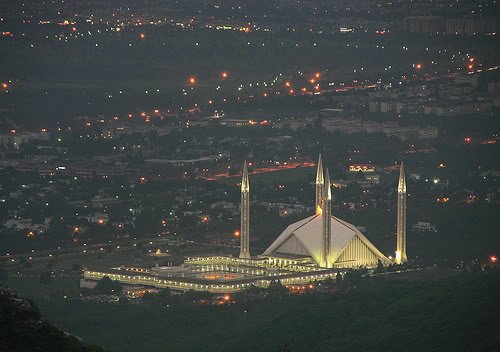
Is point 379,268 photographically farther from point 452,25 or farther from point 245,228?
point 452,25

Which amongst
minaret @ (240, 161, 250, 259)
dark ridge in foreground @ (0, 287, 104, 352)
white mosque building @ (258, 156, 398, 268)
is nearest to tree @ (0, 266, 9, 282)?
minaret @ (240, 161, 250, 259)

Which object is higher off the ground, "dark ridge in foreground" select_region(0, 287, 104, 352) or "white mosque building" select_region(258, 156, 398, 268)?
"white mosque building" select_region(258, 156, 398, 268)

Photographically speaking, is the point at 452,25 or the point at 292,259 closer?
the point at 292,259

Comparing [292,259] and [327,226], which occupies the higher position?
[327,226]

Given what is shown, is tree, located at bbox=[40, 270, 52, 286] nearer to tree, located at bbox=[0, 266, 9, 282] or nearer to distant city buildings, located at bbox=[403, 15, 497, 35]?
tree, located at bbox=[0, 266, 9, 282]

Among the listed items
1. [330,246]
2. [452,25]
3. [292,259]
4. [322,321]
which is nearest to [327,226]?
[330,246]

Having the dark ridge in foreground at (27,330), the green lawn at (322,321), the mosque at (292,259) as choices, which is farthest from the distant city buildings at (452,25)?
the dark ridge in foreground at (27,330)

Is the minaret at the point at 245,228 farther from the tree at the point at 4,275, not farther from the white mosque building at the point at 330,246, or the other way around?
the tree at the point at 4,275

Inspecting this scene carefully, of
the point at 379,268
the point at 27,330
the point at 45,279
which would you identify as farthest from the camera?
the point at 379,268
